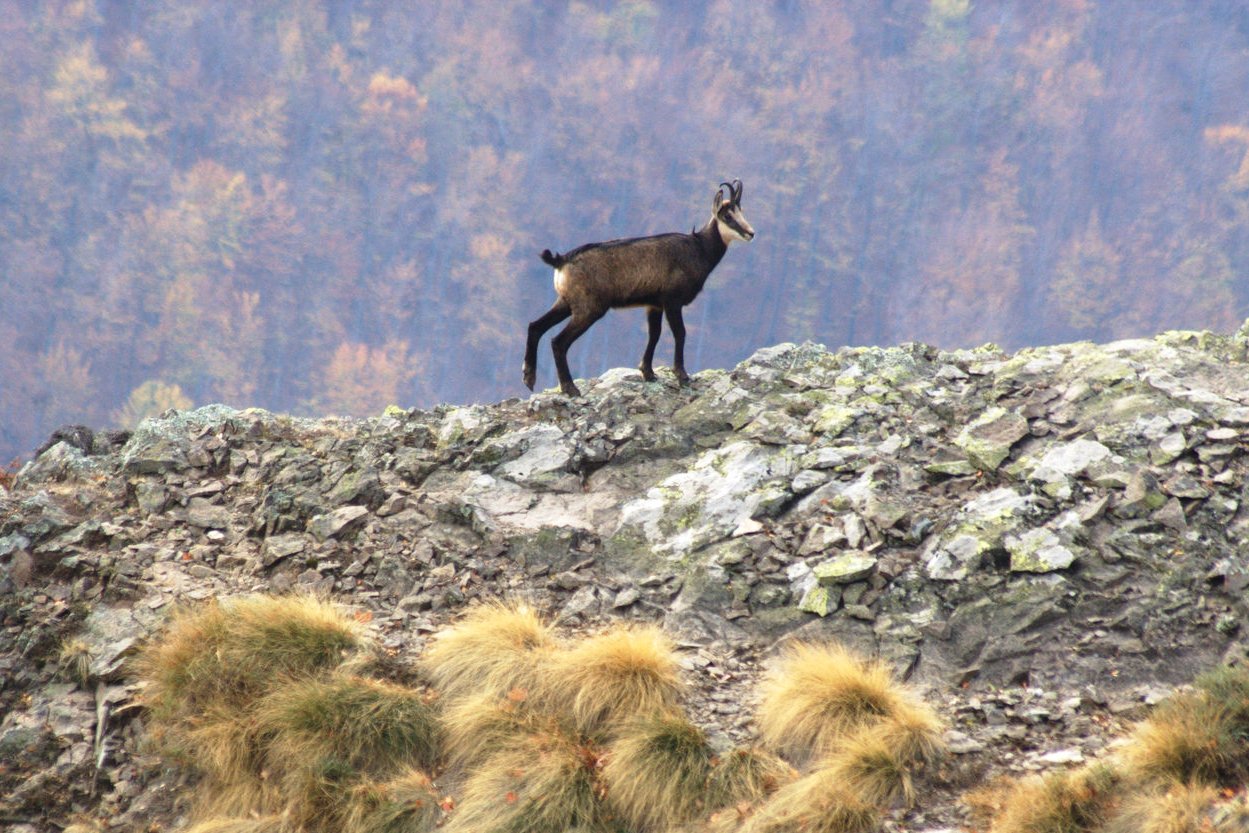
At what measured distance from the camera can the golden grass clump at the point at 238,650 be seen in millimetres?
7543

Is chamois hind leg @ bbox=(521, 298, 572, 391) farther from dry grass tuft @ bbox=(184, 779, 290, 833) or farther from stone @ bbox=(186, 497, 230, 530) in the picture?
dry grass tuft @ bbox=(184, 779, 290, 833)

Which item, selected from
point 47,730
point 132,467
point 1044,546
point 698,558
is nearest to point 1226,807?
point 1044,546

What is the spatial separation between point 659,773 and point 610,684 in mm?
795

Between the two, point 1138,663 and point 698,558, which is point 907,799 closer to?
point 1138,663

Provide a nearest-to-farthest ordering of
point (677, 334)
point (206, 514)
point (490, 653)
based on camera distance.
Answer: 1. point (490, 653)
2. point (206, 514)
3. point (677, 334)

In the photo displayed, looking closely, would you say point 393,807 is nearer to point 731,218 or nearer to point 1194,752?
point 1194,752

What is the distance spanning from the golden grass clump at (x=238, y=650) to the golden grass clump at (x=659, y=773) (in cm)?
240

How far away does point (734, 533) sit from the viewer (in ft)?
29.1

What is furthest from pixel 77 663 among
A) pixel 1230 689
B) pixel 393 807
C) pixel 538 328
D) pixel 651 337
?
pixel 1230 689

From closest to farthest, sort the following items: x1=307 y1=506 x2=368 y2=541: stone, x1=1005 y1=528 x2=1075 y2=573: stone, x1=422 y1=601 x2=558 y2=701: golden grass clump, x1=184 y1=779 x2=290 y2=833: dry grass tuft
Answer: x1=184 y1=779 x2=290 y2=833: dry grass tuft → x1=422 y1=601 x2=558 y2=701: golden grass clump → x1=1005 y1=528 x2=1075 y2=573: stone → x1=307 y1=506 x2=368 y2=541: stone

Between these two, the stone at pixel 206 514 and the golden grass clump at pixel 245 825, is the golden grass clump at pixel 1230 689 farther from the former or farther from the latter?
the stone at pixel 206 514

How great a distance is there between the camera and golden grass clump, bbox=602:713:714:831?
657cm

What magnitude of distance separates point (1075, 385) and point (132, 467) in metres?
9.61

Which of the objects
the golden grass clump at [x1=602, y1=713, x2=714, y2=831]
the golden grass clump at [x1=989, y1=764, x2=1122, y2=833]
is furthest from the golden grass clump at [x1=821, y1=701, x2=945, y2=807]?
the golden grass clump at [x1=602, y1=713, x2=714, y2=831]
